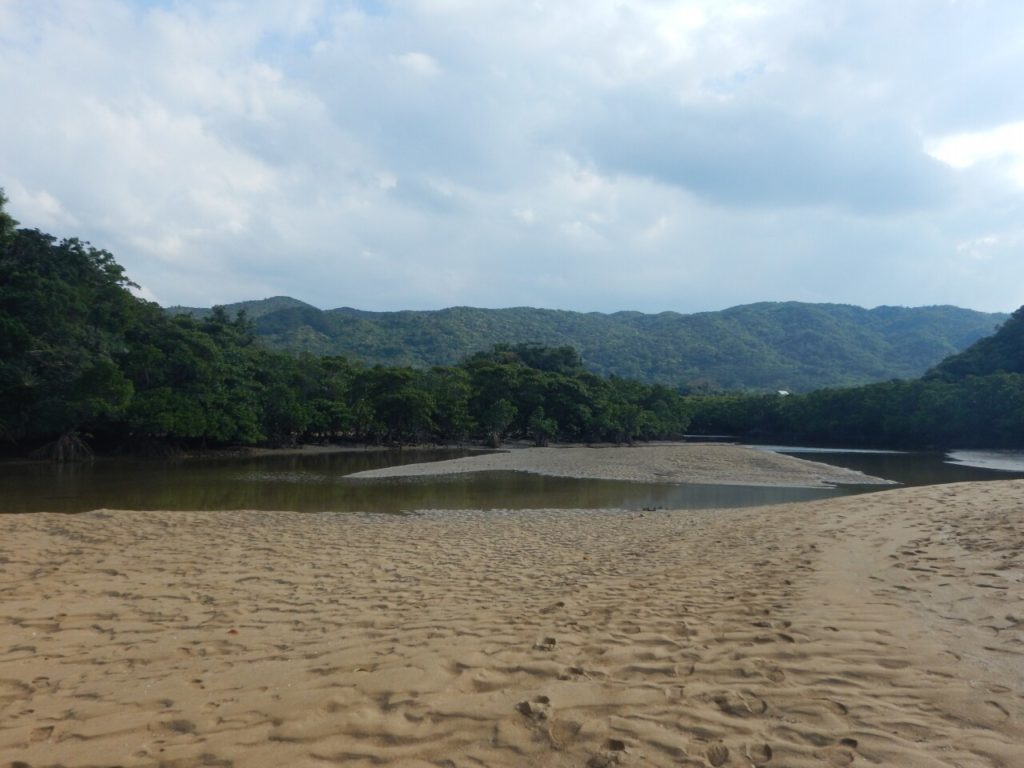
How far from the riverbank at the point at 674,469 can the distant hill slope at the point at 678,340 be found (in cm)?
7750

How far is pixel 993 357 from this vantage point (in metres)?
71.8

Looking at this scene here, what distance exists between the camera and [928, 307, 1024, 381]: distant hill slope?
6925 cm

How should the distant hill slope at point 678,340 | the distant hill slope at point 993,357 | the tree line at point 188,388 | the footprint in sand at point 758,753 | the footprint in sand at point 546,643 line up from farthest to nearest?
the distant hill slope at point 678,340 < the distant hill slope at point 993,357 < the tree line at point 188,388 < the footprint in sand at point 546,643 < the footprint in sand at point 758,753

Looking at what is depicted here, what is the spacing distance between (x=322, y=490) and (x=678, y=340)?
162 meters

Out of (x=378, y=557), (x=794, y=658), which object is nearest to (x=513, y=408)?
(x=378, y=557)

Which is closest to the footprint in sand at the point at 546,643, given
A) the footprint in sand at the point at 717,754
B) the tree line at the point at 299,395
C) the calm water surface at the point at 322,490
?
the footprint in sand at the point at 717,754

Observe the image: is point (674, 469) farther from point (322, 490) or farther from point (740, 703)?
point (740, 703)

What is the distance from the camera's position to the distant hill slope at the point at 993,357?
2726 inches

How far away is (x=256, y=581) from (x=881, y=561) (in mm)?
7612

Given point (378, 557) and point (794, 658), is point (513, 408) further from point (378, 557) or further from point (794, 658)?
Answer: point (794, 658)

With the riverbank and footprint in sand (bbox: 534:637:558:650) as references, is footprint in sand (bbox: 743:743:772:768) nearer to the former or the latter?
footprint in sand (bbox: 534:637:558:650)

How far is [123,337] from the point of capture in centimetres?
3731

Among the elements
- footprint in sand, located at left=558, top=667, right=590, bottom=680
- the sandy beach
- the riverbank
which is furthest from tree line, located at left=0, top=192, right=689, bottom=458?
footprint in sand, located at left=558, top=667, right=590, bottom=680

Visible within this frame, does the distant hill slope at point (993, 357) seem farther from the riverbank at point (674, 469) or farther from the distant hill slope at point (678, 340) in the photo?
the distant hill slope at point (678, 340)
